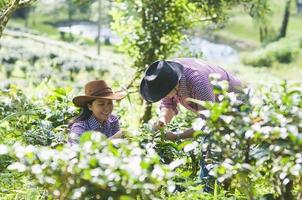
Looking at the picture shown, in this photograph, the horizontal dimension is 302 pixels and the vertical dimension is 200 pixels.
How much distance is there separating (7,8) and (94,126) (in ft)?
6.38

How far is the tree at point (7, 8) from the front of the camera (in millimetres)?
5785

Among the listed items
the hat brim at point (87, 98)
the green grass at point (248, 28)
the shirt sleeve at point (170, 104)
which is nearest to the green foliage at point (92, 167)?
the hat brim at point (87, 98)

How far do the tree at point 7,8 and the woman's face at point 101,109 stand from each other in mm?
1600

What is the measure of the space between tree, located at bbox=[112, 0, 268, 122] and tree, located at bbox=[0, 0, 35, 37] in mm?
2516

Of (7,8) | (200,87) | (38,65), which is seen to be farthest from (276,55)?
(200,87)

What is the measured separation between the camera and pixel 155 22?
8906 millimetres

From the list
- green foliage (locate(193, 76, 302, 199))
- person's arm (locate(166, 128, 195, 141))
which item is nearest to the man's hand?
person's arm (locate(166, 128, 195, 141))

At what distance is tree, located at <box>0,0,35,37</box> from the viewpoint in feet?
19.0

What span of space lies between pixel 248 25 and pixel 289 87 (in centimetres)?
5611

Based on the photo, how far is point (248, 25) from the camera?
57.8 meters

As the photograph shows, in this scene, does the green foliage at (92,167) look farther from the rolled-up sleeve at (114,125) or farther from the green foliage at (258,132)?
the rolled-up sleeve at (114,125)

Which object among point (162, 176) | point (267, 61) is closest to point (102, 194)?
point (162, 176)

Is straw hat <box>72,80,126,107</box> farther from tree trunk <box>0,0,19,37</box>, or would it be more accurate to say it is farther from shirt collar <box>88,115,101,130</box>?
tree trunk <box>0,0,19,37</box>

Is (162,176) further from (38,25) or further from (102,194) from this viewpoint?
(38,25)
